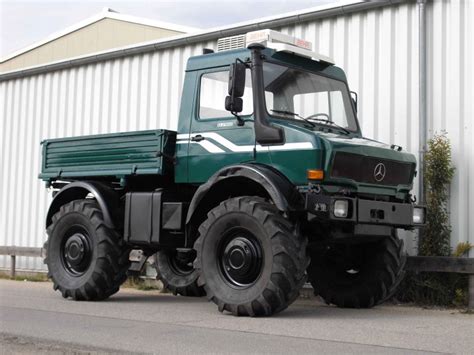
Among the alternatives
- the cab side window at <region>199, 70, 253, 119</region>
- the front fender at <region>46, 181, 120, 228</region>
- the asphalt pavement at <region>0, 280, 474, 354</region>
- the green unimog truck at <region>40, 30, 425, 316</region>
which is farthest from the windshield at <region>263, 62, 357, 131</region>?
the front fender at <region>46, 181, 120, 228</region>

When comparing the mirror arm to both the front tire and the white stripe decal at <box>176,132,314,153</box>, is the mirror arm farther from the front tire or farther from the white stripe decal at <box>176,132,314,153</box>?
the front tire

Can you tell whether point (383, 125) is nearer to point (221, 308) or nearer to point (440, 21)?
point (440, 21)

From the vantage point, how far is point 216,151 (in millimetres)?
9305

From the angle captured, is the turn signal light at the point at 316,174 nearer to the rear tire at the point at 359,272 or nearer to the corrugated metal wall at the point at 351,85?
the rear tire at the point at 359,272

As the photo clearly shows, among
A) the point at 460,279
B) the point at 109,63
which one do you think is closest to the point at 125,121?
the point at 109,63

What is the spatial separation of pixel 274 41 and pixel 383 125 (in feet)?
9.76

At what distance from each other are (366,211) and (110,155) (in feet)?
13.1

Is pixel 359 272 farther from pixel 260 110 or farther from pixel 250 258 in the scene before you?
pixel 260 110

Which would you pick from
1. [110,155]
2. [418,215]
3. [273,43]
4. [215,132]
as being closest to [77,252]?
[110,155]

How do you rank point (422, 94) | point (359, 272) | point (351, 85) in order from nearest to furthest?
point (359, 272), point (422, 94), point (351, 85)

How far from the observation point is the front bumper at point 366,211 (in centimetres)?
818

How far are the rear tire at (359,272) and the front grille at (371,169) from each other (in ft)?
2.67

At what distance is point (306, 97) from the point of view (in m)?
9.66

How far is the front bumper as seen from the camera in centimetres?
818
